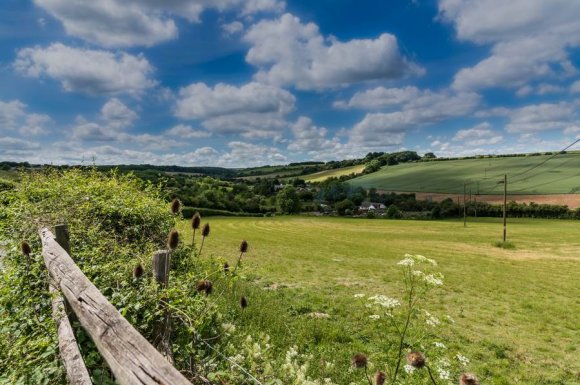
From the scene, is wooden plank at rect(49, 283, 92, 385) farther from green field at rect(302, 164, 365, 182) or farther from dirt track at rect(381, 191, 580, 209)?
green field at rect(302, 164, 365, 182)

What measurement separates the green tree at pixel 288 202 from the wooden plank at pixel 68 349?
381 ft

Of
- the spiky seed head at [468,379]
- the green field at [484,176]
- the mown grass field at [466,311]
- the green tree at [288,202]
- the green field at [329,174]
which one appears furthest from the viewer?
the green field at [329,174]

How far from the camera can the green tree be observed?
A: 395 feet

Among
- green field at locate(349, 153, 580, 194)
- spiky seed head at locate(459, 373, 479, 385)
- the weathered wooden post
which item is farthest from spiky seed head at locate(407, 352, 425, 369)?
green field at locate(349, 153, 580, 194)

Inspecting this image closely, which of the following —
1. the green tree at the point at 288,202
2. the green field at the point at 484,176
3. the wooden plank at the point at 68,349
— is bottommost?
the green tree at the point at 288,202

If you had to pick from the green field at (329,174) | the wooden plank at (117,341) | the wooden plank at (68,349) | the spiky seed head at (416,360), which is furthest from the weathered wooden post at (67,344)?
the green field at (329,174)

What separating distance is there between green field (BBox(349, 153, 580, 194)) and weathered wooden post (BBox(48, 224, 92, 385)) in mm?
127274

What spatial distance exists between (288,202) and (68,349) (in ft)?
384

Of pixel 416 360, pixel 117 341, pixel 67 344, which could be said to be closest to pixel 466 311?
pixel 416 360

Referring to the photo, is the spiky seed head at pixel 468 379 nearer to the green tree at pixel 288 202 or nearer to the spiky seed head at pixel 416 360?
the spiky seed head at pixel 416 360

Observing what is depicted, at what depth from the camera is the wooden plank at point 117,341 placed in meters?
1.96

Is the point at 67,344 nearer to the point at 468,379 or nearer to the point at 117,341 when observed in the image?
the point at 117,341

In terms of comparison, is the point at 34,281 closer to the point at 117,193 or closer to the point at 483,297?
the point at 117,193

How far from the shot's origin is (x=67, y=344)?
A: 3.34 metres
